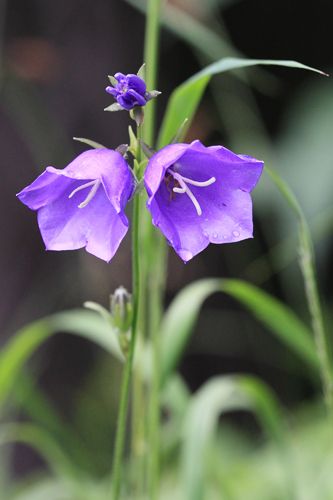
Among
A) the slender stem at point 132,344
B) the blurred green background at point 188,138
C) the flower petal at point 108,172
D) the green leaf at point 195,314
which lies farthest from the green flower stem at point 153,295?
the blurred green background at point 188,138

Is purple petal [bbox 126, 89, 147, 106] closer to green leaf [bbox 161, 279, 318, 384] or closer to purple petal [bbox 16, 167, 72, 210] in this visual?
purple petal [bbox 16, 167, 72, 210]

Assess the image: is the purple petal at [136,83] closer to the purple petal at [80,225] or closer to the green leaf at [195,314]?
the purple petal at [80,225]

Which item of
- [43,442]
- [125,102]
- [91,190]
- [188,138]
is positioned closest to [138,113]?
[125,102]

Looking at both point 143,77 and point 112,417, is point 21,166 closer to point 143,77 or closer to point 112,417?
point 112,417

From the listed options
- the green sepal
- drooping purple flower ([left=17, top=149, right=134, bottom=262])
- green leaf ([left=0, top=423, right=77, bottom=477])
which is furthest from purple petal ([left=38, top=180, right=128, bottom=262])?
green leaf ([left=0, top=423, right=77, bottom=477])

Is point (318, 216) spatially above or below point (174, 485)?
above

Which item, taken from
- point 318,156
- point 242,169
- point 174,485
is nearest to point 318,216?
point 318,156
